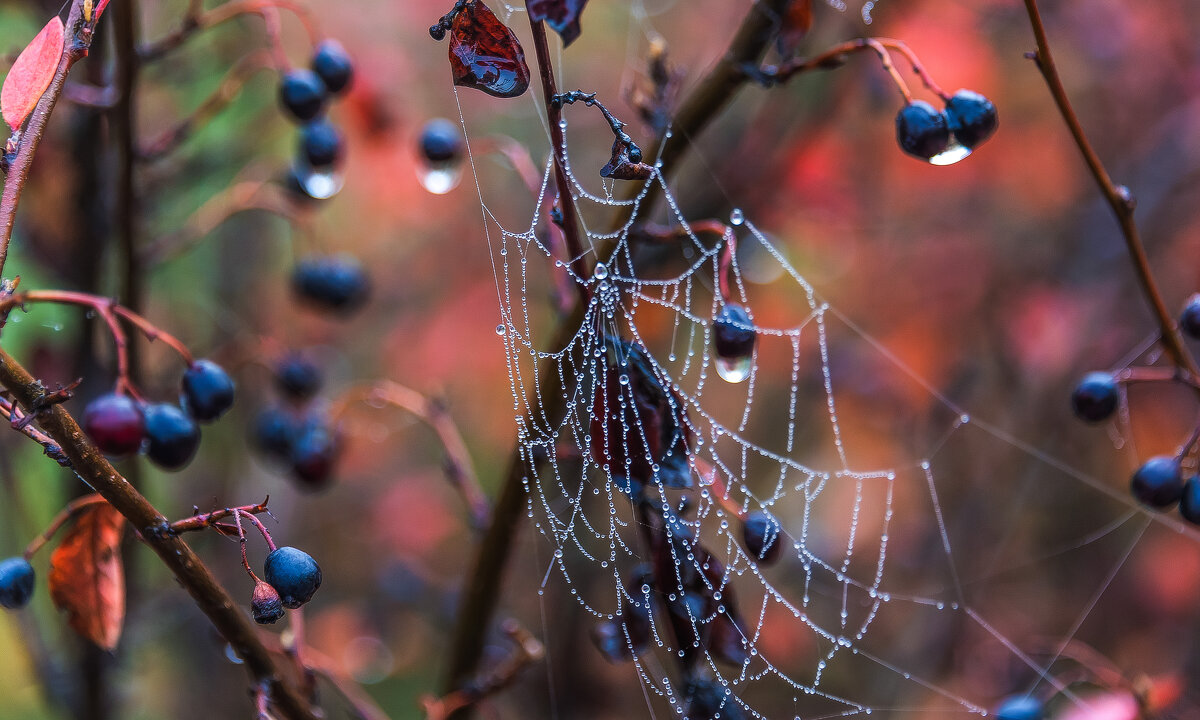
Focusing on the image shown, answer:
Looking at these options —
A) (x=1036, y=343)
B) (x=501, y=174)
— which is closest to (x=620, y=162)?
(x=1036, y=343)

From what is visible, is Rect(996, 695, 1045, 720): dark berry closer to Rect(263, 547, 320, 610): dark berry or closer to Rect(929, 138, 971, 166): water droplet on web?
Rect(929, 138, 971, 166): water droplet on web

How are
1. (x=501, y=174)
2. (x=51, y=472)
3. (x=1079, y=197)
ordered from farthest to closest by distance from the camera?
(x=501, y=174), (x=1079, y=197), (x=51, y=472)


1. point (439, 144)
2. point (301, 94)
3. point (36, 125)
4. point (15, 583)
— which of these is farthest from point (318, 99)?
point (15, 583)

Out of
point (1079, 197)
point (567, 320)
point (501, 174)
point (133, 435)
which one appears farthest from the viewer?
point (501, 174)

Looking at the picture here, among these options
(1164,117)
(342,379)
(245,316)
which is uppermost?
(1164,117)

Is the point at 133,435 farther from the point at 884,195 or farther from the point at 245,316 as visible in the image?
the point at 884,195

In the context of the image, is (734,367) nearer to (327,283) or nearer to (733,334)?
(733,334)

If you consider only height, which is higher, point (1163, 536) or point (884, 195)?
point (884, 195)
